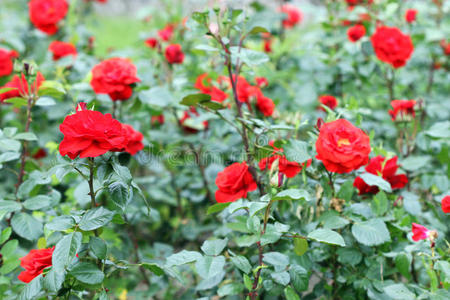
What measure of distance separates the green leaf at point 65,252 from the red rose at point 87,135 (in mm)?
175

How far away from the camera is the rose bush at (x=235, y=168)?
3.42 ft

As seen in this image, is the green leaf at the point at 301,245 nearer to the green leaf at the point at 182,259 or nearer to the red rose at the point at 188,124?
the green leaf at the point at 182,259

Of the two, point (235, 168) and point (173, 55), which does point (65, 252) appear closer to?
point (235, 168)

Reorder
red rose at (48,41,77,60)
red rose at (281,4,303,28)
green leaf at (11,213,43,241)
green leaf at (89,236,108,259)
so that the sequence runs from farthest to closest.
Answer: red rose at (281,4,303,28) → red rose at (48,41,77,60) → green leaf at (11,213,43,241) → green leaf at (89,236,108,259)

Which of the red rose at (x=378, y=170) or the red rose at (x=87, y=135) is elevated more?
the red rose at (x=87, y=135)

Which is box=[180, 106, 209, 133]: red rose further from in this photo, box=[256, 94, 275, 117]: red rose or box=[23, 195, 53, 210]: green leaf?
box=[23, 195, 53, 210]: green leaf

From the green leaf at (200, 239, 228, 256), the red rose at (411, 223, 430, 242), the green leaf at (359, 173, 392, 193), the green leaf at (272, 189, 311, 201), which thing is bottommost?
the green leaf at (200, 239, 228, 256)

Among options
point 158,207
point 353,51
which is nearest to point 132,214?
point 158,207

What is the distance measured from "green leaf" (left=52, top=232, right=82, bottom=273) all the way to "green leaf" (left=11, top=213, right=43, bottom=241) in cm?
34

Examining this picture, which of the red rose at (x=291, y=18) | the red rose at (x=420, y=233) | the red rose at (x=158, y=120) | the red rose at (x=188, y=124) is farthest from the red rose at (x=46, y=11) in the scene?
the red rose at (x=420, y=233)

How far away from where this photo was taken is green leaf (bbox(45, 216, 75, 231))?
97cm

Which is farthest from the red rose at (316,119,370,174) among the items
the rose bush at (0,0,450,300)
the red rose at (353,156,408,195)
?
the red rose at (353,156,408,195)

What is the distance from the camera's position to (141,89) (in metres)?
1.64

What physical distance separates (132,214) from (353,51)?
1.28 metres
